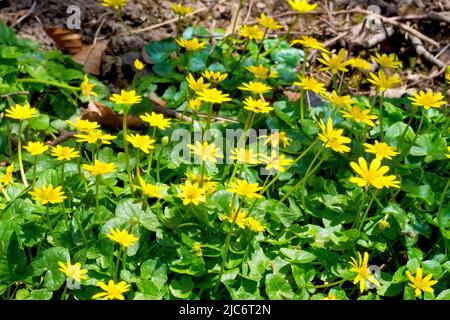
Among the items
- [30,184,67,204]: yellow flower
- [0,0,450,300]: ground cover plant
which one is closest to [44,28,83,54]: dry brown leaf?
[0,0,450,300]: ground cover plant

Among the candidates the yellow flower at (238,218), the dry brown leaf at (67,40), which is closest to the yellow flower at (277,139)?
the yellow flower at (238,218)

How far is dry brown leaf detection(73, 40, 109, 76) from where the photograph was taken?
10.1 feet

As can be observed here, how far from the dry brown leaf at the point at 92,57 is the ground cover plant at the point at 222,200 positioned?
0.79 ft

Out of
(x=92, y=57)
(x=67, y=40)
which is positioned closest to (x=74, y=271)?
(x=92, y=57)

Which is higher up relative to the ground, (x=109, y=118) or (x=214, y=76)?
(x=214, y=76)

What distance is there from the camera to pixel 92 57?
3.12 metres

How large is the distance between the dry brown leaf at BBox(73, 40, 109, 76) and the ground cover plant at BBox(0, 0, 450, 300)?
A: 0.79 feet

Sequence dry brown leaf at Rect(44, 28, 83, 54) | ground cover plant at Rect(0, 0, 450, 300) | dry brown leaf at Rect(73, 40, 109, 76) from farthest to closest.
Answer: dry brown leaf at Rect(44, 28, 83, 54) → dry brown leaf at Rect(73, 40, 109, 76) → ground cover plant at Rect(0, 0, 450, 300)

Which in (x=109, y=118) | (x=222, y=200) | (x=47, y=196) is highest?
(x=47, y=196)

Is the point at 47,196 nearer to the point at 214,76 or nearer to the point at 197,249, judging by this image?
the point at 197,249

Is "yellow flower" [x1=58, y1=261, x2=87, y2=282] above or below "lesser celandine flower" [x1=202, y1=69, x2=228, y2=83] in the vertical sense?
below

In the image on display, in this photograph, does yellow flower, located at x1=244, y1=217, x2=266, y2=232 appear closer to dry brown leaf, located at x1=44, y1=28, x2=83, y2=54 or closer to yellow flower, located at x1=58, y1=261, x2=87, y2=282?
yellow flower, located at x1=58, y1=261, x2=87, y2=282

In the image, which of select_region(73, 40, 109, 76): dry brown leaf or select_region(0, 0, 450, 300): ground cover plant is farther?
select_region(73, 40, 109, 76): dry brown leaf

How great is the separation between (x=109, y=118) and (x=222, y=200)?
736 millimetres
